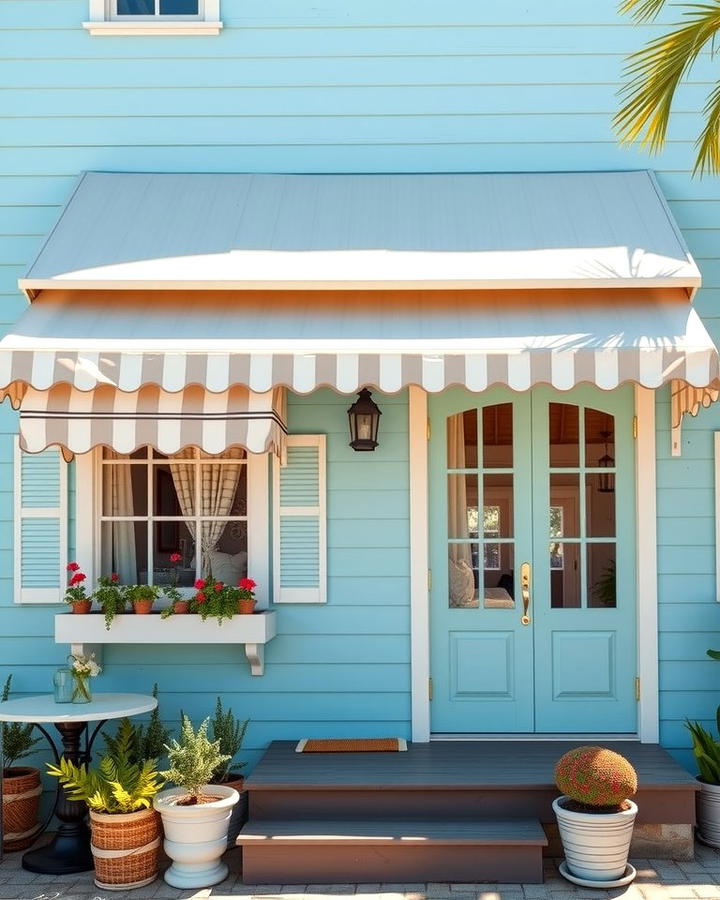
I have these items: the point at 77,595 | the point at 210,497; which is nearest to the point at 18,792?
the point at 77,595

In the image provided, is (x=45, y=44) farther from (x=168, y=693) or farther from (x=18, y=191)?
(x=168, y=693)

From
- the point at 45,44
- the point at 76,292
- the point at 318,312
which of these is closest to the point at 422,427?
the point at 318,312

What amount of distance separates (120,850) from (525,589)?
3.23 metres

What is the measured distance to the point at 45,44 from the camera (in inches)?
315

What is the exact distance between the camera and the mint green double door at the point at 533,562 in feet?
25.1

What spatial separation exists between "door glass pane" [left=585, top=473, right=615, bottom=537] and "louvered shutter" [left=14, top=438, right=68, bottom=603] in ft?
12.3

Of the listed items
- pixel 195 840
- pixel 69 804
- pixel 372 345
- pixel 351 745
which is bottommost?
pixel 195 840

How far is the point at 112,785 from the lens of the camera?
21.0ft

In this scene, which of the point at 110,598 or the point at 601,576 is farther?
the point at 601,576

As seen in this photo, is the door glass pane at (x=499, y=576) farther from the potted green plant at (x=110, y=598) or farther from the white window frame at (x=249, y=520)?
the potted green plant at (x=110, y=598)

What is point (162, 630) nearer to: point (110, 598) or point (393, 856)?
point (110, 598)

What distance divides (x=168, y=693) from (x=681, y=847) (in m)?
3.59

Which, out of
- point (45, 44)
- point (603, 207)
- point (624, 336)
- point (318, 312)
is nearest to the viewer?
point (624, 336)

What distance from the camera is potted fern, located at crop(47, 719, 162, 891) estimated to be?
20.7 ft
